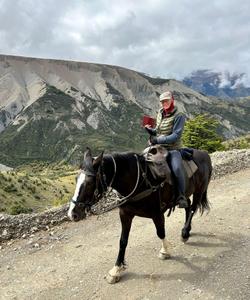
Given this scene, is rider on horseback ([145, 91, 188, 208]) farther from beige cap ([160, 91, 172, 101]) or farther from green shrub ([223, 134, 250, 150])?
green shrub ([223, 134, 250, 150])

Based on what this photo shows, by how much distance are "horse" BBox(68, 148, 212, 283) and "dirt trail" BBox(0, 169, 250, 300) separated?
1.70 ft

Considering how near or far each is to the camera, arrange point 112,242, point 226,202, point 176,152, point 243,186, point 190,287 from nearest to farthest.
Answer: point 190,287
point 176,152
point 112,242
point 226,202
point 243,186

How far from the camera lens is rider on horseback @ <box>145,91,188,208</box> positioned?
924 cm

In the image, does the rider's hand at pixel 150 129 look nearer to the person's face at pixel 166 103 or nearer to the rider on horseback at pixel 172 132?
the rider on horseback at pixel 172 132

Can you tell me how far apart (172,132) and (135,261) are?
3.03 m

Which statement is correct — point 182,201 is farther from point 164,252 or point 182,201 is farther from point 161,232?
point 164,252

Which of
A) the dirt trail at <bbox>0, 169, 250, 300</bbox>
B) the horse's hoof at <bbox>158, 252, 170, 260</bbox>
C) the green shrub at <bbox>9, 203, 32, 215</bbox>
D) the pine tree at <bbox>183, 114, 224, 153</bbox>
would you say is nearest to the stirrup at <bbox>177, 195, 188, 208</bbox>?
the horse's hoof at <bbox>158, 252, 170, 260</bbox>

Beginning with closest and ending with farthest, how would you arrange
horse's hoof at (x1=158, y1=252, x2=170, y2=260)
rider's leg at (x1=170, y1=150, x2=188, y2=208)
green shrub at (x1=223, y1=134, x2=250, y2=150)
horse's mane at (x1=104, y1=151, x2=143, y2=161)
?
horse's mane at (x1=104, y1=151, x2=143, y2=161) < rider's leg at (x1=170, y1=150, x2=188, y2=208) < horse's hoof at (x1=158, y1=252, x2=170, y2=260) < green shrub at (x1=223, y1=134, x2=250, y2=150)

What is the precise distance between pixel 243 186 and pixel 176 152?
286 inches

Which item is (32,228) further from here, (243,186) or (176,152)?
(243,186)

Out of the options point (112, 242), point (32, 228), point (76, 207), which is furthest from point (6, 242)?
point (76, 207)

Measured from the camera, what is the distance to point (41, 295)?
330 inches

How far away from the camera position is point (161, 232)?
917 cm

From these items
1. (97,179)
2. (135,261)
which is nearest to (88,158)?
(97,179)
